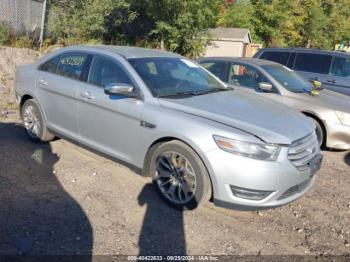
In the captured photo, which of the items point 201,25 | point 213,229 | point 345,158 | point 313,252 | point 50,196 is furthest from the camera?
point 201,25

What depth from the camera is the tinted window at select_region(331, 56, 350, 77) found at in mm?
9086

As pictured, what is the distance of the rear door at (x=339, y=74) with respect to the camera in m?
8.94

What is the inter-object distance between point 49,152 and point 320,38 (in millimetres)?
38415

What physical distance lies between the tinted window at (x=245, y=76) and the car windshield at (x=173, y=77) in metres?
2.09

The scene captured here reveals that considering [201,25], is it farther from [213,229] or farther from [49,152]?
[213,229]

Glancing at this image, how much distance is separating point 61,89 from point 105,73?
81 cm

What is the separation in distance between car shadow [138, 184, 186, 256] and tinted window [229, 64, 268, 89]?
358 cm

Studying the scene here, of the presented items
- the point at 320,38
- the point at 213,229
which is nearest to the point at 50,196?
the point at 213,229

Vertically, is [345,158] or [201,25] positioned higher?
[201,25]

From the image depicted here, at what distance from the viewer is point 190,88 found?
4.51m

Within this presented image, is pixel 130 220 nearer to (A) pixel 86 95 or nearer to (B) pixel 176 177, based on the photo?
(B) pixel 176 177

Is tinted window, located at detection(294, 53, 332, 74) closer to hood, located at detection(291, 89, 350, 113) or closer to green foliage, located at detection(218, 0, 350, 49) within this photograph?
hood, located at detection(291, 89, 350, 113)

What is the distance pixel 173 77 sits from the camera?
4.56 meters

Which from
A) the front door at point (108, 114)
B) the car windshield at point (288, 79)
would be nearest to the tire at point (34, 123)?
the front door at point (108, 114)
